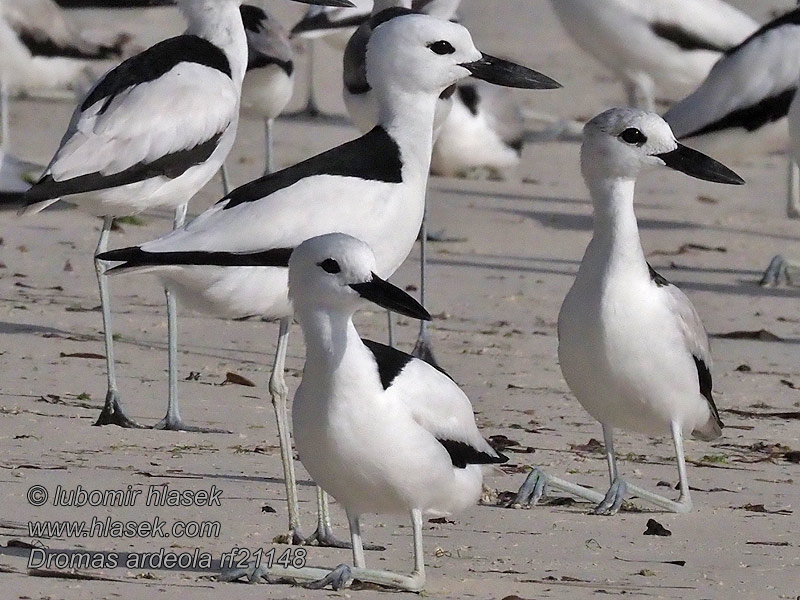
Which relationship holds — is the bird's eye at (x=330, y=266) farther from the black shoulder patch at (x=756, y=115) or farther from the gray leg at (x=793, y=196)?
the gray leg at (x=793, y=196)

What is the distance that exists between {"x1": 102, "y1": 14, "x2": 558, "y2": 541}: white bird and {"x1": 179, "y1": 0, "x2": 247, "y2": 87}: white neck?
41.0 inches

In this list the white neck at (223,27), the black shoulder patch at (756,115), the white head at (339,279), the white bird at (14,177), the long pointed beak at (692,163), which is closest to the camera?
the white head at (339,279)

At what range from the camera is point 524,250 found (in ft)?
36.0

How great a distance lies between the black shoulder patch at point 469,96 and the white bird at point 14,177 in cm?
342

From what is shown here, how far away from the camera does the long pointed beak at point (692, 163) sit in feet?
20.9

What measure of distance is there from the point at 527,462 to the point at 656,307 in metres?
0.76

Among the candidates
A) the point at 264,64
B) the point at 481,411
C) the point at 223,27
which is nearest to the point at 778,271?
the point at 264,64

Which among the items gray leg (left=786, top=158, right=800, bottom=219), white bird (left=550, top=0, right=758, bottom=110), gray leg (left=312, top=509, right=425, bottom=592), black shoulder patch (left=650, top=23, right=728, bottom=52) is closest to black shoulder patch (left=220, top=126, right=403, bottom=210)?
gray leg (left=312, top=509, right=425, bottom=592)

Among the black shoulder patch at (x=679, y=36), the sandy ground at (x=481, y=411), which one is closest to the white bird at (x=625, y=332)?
the sandy ground at (x=481, y=411)

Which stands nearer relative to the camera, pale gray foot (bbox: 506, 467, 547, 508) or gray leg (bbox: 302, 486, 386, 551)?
gray leg (bbox: 302, 486, 386, 551)

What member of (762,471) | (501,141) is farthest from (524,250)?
(762,471)

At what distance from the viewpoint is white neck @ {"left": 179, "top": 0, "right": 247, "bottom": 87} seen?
291 inches

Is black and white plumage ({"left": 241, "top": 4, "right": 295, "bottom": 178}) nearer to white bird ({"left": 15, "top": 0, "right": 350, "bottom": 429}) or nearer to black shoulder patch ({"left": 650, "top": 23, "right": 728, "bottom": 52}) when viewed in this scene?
white bird ({"left": 15, "top": 0, "right": 350, "bottom": 429})

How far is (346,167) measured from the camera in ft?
19.6
